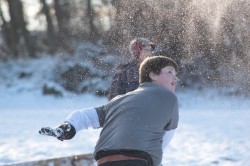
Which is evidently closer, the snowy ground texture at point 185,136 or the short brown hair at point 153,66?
the short brown hair at point 153,66

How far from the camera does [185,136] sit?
31.6ft

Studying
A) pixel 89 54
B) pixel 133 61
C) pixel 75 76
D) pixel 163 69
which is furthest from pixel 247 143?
pixel 75 76

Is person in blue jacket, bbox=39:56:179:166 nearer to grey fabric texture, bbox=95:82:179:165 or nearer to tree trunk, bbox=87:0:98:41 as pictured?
grey fabric texture, bbox=95:82:179:165

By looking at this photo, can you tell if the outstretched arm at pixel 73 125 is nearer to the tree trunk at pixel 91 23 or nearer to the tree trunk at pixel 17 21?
the tree trunk at pixel 91 23

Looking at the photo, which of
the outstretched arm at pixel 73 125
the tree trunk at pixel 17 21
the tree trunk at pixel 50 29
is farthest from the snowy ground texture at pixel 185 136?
the tree trunk at pixel 17 21

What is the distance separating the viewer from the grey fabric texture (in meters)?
2.75

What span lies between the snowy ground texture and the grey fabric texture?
4.09 m

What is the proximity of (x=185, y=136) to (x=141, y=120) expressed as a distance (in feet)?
22.9

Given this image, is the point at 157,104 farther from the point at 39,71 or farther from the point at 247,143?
the point at 39,71

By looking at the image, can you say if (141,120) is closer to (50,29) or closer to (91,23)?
(91,23)

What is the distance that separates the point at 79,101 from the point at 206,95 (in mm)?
4270

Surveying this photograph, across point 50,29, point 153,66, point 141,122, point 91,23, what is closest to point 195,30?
point 153,66

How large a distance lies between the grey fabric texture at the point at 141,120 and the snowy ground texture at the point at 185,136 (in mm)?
4089

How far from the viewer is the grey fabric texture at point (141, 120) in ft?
9.01
